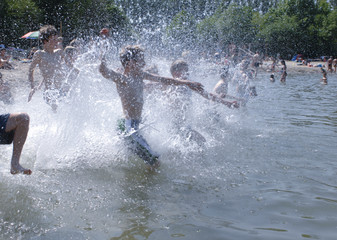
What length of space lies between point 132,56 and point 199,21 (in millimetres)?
45392

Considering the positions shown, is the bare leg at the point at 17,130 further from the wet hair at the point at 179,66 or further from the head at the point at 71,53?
the head at the point at 71,53

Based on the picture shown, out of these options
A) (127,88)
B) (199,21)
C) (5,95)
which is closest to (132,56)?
(127,88)

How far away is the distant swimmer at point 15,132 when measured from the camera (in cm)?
360

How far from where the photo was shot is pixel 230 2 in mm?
56156

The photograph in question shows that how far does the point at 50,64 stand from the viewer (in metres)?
6.85

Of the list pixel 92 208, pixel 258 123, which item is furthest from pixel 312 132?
pixel 92 208

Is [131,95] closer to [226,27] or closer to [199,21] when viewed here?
[226,27]

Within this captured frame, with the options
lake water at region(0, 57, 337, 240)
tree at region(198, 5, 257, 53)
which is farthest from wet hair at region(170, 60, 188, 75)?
tree at region(198, 5, 257, 53)

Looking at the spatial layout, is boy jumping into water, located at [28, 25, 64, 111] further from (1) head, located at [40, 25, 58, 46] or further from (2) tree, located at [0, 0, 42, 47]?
(2) tree, located at [0, 0, 42, 47]

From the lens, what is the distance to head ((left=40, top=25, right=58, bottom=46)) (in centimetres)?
648

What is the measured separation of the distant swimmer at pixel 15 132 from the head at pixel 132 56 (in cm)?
153

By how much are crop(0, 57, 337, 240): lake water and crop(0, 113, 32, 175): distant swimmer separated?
35 centimetres

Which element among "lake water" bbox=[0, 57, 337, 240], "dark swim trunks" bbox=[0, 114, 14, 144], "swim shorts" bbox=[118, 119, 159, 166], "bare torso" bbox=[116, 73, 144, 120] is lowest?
"lake water" bbox=[0, 57, 337, 240]

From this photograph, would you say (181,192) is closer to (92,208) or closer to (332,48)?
(92,208)
